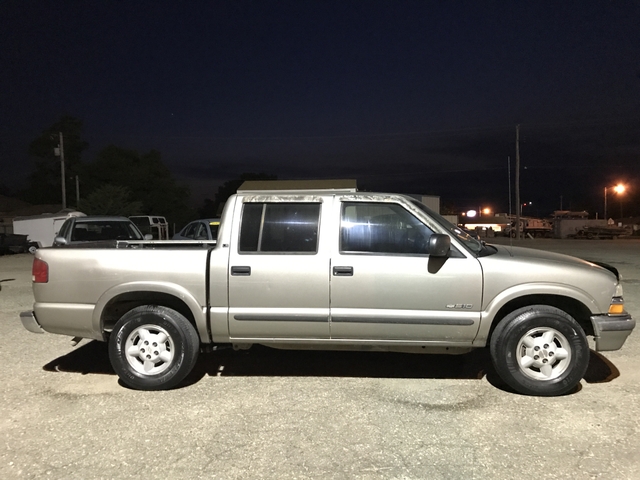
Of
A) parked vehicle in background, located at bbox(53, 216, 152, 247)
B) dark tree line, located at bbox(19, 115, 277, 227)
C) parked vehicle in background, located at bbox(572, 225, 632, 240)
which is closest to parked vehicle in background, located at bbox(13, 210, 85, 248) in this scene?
parked vehicle in background, located at bbox(53, 216, 152, 247)

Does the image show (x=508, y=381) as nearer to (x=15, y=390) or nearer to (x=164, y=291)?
(x=164, y=291)

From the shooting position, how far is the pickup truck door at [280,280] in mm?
4609

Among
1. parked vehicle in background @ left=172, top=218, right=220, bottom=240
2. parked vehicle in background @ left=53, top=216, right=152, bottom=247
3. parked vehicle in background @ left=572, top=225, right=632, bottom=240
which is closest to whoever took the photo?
parked vehicle in background @ left=53, top=216, right=152, bottom=247

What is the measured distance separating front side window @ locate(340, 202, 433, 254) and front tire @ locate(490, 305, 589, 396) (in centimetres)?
108

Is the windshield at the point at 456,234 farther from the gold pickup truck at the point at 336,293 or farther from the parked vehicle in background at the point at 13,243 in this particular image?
the parked vehicle in background at the point at 13,243

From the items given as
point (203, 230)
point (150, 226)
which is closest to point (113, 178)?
point (150, 226)

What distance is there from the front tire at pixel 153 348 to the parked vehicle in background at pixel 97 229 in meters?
6.58

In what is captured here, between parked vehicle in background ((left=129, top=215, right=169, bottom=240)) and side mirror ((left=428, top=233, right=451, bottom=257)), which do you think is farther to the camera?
parked vehicle in background ((left=129, top=215, right=169, bottom=240))

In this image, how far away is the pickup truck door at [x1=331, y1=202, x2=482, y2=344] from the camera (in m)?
4.53

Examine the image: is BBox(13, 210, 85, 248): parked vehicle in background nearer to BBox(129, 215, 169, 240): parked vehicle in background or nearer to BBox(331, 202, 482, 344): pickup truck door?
BBox(129, 215, 169, 240): parked vehicle in background

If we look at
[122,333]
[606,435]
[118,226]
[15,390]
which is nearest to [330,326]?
[122,333]

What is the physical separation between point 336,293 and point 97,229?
8758 millimetres

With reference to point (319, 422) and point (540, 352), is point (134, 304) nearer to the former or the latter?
point (319, 422)

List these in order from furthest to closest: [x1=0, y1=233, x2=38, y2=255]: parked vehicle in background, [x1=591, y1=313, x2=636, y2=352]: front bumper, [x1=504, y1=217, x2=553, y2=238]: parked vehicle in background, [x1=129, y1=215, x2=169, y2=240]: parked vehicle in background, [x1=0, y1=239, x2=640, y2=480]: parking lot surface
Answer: [x1=504, y1=217, x2=553, y2=238]: parked vehicle in background < [x1=129, y1=215, x2=169, y2=240]: parked vehicle in background < [x1=0, y1=233, x2=38, y2=255]: parked vehicle in background < [x1=591, y1=313, x2=636, y2=352]: front bumper < [x1=0, y1=239, x2=640, y2=480]: parking lot surface
